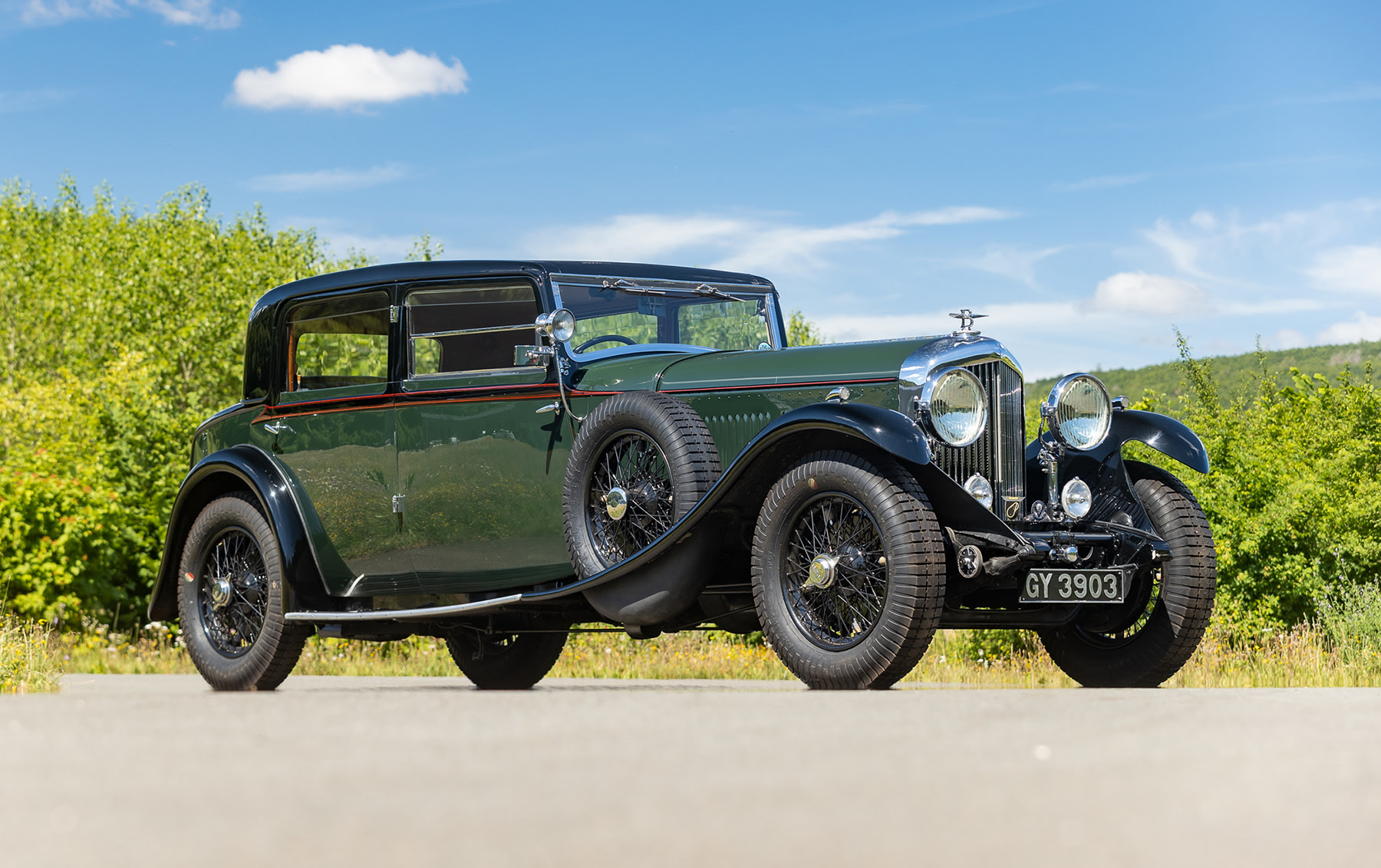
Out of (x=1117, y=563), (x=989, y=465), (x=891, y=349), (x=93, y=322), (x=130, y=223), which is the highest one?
(x=130, y=223)

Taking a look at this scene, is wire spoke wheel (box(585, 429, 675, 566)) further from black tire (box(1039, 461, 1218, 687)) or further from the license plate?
black tire (box(1039, 461, 1218, 687))

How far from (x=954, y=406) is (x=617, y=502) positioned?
1603 millimetres

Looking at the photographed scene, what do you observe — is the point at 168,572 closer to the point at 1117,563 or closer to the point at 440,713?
the point at 440,713

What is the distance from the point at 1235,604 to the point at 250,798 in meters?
12.0

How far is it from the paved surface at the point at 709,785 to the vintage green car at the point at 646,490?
3.28 feet

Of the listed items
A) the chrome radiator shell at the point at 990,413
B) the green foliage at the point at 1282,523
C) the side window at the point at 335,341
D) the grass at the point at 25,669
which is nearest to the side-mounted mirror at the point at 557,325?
the side window at the point at 335,341

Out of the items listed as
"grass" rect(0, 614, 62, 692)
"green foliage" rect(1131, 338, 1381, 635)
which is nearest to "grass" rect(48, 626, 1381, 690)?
"green foliage" rect(1131, 338, 1381, 635)

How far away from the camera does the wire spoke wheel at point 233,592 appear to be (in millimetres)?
8156

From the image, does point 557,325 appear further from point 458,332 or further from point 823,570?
point 823,570

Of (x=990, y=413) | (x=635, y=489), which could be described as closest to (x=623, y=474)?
(x=635, y=489)

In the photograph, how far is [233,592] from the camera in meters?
8.24

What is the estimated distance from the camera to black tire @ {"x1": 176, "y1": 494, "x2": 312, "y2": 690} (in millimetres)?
7832

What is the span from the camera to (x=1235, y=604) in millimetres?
13383

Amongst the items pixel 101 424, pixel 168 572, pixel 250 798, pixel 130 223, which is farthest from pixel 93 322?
pixel 250 798
